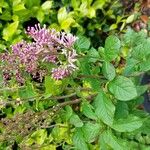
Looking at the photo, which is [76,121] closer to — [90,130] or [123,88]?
[90,130]

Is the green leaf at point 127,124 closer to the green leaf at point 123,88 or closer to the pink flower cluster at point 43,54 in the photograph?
the green leaf at point 123,88

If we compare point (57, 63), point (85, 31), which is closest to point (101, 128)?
point (57, 63)

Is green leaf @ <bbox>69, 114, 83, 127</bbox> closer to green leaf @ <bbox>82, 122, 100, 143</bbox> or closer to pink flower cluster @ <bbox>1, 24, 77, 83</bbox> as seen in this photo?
green leaf @ <bbox>82, 122, 100, 143</bbox>

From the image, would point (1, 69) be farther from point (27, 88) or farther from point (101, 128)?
point (101, 128)

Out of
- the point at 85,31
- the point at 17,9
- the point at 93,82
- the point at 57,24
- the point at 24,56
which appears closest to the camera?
the point at 24,56

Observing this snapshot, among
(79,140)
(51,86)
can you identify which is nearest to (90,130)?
(79,140)

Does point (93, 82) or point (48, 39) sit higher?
point (48, 39)

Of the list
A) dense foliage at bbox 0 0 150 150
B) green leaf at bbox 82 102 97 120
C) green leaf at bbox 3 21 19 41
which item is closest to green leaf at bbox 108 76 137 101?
dense foliage at bbox 0 0 150 150
